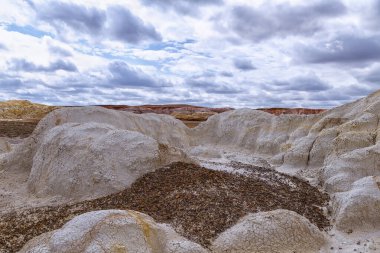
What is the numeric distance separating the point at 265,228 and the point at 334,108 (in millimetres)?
12942

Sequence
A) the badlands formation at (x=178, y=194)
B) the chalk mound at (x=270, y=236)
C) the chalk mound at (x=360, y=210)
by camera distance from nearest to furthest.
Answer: the badlands formation at (x=178, y=194) < the chalk mound at (x=270, y=236) < the chalk mound at (x=360, y=210)

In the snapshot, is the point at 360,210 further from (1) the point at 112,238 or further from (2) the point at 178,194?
(1) the point at 112,238

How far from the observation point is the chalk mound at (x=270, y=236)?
7383mm

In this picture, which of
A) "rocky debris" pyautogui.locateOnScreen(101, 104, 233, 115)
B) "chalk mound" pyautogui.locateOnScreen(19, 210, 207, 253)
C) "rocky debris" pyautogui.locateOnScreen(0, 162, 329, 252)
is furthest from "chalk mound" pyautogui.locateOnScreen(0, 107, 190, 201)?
"rocky debris" pyautogui.locateOnScreen(101, 104, 233, 115)

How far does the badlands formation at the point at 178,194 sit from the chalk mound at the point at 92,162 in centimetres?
3

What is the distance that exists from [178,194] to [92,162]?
3.04 meters

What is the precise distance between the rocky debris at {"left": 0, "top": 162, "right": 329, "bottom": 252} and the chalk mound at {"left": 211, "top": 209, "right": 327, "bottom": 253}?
33 cm

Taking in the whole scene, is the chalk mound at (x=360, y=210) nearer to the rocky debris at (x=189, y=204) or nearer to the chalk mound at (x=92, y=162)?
the rocky debris at (x=189, y=204)

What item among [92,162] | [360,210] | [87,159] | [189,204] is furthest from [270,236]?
[87,159]

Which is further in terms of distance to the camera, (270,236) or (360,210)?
(360,210)

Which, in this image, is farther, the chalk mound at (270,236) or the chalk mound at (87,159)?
the chalk mound at (87,159)

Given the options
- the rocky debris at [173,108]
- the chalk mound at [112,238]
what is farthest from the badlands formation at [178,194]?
the rocky debris at [173,108]

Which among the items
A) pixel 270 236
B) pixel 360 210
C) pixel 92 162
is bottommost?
pixel 270 236

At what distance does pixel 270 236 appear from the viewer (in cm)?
751
